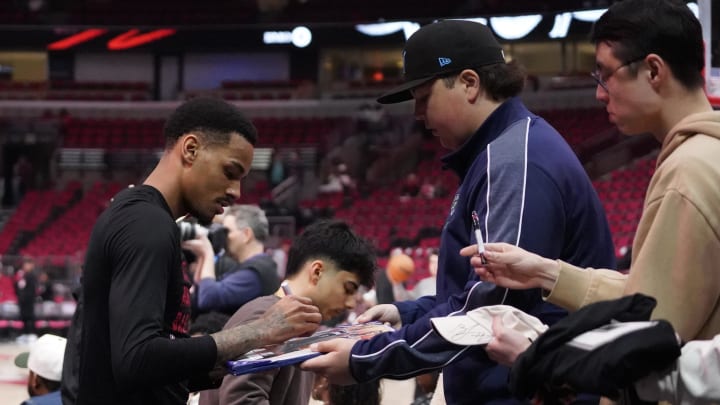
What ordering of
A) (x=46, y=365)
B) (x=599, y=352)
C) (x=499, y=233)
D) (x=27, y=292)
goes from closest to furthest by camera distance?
(x=599, y=352)
(x=499, y=233)
(x=46, y=365)
(x=27, y=292)

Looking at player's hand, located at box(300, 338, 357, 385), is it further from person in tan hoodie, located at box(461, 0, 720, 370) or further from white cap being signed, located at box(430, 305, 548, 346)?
person in tan hoodie, located at box(461, 0, 720, 370)

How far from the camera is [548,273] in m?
2.68

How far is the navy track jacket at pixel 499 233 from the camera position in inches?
112

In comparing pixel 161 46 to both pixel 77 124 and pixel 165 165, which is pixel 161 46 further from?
pixel 165 165

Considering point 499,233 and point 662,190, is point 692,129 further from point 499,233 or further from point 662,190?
point 499,233

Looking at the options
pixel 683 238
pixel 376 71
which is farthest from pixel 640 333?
pixel 376 71

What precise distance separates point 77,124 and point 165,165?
2807cm

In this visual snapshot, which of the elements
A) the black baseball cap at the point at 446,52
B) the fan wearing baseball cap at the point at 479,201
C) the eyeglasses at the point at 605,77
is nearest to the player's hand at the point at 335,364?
the fan wearing baseball cap at the point at 479,201

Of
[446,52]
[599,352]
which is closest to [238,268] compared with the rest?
[446,52]

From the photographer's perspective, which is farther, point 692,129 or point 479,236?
point 479,236

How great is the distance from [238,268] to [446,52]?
11.9 feet

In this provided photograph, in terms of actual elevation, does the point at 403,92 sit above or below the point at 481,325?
above

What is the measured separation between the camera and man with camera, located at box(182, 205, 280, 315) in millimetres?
6195

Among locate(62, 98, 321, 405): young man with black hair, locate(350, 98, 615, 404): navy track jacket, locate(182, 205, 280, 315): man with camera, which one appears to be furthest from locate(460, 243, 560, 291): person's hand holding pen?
locate(182, 205, 280, 315): man with camera
